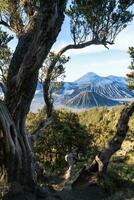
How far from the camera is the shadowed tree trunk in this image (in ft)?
53.0

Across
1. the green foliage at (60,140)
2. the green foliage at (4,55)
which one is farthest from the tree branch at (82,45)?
the green foliage at (60,140)

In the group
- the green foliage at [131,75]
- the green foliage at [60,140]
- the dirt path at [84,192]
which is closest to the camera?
the dirt path at [84,192]

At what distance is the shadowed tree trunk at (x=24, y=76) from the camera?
1616 centimetres

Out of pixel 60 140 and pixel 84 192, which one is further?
pixel 60 140

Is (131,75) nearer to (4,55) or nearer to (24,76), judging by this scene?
(4,55)

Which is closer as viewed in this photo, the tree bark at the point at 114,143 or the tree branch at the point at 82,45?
the tree bark at the point at 114,143

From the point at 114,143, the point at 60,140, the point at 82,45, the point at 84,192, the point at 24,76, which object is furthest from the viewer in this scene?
the point at 60,140

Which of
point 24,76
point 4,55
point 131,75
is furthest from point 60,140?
point 24,76

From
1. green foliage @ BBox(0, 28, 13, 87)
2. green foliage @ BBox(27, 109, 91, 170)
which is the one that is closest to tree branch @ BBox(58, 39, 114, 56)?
green foliage @ BBox(0, 28, 13, 87)

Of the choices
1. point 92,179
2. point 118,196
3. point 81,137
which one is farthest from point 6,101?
point 81,137

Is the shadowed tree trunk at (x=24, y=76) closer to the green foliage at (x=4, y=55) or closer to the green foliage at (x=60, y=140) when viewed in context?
the green foliage at (x=4, y=55)

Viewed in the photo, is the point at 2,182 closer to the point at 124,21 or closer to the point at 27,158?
the point at 27,158

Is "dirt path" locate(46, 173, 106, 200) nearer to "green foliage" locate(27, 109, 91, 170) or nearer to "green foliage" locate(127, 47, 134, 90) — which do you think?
"green foliage" locate(127, 47, 134, 90)

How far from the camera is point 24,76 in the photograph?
53.8 ft
